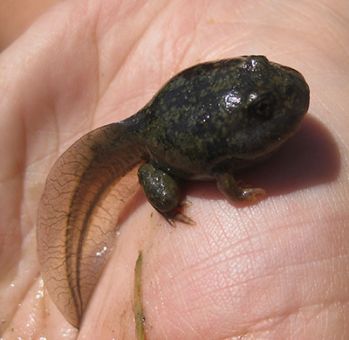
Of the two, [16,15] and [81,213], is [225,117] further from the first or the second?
[16,15]

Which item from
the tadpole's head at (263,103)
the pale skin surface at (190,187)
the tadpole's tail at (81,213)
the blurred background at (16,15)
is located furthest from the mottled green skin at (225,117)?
the blurred background at (16,15)

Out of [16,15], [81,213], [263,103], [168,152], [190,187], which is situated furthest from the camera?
[16,15]

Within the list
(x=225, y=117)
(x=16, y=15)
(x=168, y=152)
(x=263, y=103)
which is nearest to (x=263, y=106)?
(x=263, y=103)

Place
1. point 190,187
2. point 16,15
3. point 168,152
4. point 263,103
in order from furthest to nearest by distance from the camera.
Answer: point 16,15 < point 190,187 < point 168,152 < point 263,103

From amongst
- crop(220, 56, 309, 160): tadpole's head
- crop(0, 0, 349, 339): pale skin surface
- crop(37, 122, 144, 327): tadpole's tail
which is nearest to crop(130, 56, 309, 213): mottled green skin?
crop(220, 56, 309, 160): tadpole's head

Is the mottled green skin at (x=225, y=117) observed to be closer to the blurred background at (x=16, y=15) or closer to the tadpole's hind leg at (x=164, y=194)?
the tadpole's hind leg at (x=164, y=194)

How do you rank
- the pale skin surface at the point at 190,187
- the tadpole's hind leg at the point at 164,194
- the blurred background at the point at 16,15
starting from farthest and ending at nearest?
the blurred background at the point at 16,15 → the tadpole's hind leg at the point at 164,194 → the pale skin surface at the point at 190,187

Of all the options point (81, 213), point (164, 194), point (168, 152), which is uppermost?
point (168, 152)

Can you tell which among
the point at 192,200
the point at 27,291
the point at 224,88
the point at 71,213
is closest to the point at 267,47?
the point at 224,88
